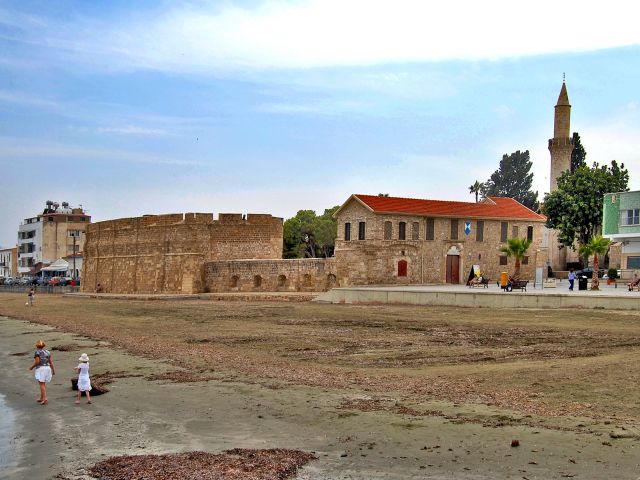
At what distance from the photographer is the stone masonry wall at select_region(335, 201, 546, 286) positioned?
127 feet

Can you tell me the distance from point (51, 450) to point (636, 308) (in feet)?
65.6

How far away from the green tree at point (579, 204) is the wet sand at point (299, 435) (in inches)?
1573

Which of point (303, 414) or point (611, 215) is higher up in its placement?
point (611, 215)

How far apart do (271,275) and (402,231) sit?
824cm

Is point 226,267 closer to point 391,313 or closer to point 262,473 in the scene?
point 391,313

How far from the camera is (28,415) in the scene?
39.3ft

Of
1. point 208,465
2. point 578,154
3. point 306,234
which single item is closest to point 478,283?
point 208,465

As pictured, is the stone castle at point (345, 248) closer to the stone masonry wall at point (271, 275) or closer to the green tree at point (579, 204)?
the stone masonry wall at point (271, 275)

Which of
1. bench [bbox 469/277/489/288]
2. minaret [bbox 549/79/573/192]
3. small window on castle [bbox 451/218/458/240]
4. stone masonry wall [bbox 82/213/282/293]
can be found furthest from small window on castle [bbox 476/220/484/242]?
minaret [bbox 549/79/573/192]

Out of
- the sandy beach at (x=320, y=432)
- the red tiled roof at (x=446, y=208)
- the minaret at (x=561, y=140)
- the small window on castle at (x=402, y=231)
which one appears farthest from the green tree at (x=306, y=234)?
the sandy beach at (x=320, y=432)

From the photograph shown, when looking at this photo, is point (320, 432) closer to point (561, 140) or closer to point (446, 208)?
point (446, 208)

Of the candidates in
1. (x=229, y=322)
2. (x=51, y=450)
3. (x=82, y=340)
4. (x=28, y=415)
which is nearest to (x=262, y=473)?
(x=51, y=450)

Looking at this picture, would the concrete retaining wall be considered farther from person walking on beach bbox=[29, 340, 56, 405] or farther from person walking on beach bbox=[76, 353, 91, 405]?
person walking on beach bbox=[29, 340, 56, 405]

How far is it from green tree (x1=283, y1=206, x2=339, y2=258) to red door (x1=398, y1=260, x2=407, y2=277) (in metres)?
26.3
